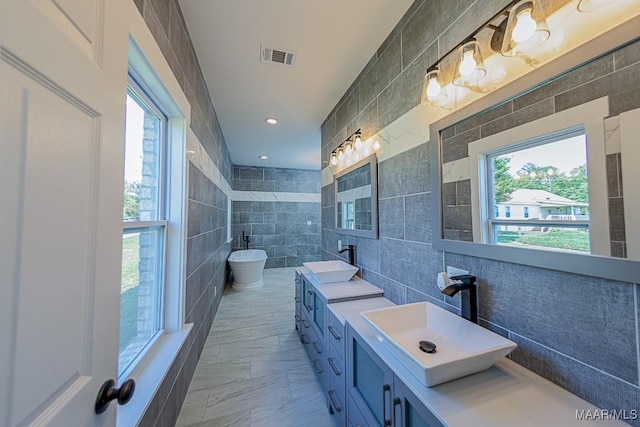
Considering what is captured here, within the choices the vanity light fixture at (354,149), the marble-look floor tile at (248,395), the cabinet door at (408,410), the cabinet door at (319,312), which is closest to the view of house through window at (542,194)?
the cabinet door at (408,410)

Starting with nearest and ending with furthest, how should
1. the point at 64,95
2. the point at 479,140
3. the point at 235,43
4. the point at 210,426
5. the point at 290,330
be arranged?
1. the point at 64,95
2. the point at 479,140
3. the point at 210,426
4. the point at 235,43
5. the point at 290,330

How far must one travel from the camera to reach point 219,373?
2082 millimetres

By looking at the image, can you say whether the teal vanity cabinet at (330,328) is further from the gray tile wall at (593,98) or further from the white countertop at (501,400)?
the gray tile wall at (593,98)

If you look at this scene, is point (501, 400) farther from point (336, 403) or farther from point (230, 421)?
point (230, 421)

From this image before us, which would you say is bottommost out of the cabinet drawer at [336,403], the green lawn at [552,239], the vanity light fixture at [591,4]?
the cabinet drawer at [336,403]

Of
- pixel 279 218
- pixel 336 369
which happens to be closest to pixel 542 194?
pixel 336 369

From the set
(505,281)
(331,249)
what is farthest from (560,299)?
(331,249)

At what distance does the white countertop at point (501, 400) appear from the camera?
27.4 inches

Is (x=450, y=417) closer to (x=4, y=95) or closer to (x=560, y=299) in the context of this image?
(x=560, y=299)

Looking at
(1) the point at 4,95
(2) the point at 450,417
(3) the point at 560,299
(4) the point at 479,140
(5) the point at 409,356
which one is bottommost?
(2) the point at 450,417

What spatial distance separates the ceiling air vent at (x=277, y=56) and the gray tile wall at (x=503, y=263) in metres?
0.70

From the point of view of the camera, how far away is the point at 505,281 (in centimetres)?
101

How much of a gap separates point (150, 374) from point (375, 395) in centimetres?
114

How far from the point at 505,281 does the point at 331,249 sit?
212cm
